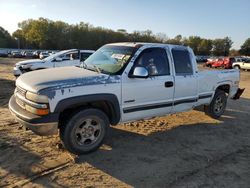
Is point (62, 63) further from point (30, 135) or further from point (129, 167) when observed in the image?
point (129, 167)

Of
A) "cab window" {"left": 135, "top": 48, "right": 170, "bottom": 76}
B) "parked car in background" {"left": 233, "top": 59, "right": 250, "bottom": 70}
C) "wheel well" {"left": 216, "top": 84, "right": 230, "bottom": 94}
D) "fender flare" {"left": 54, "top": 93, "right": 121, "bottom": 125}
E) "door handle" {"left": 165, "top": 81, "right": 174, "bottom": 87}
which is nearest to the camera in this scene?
"fender flare" {"left": 54, "top": 93, "right": 121, "bottom": 125}

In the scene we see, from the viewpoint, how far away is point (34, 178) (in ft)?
14.6

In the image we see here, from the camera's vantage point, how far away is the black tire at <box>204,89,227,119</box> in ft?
27.2

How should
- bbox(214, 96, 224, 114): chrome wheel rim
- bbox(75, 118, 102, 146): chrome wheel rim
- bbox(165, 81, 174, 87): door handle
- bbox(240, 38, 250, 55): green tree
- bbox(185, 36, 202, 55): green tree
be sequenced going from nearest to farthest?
bbox(75, 118, 102, 146): chrome wheel rim → bbox(165, 81, 174, 87): door handle → bbox(214, 96, 224, 114): chrome wheel rim → bbox(240, 38, 250, 55): green tree → bbox(185, 36, 202, 55): green tree

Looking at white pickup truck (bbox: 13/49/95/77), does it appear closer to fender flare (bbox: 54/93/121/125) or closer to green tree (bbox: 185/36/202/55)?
fender flare (bbox: 54/93/121/125)

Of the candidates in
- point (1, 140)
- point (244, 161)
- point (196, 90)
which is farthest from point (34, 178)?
point (196, 90)

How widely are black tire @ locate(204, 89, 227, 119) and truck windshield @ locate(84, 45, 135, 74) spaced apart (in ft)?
10.7

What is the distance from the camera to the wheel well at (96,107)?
5242 millimetres

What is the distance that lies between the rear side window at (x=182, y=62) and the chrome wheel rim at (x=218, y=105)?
175cm

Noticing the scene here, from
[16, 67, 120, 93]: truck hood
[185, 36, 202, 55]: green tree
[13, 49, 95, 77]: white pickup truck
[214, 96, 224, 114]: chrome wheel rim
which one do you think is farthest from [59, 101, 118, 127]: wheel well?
[185, 36, 202, 55]: green tree

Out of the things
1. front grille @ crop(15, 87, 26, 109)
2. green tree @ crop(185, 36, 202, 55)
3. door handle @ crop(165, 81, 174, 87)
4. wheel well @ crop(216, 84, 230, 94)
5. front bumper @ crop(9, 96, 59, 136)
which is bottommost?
front bumper @ crop(9, 96, 59, 136)

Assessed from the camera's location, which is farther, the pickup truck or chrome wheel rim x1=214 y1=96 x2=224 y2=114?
chrome wheel rim x1=214 y1=96 x2=224 y2=114

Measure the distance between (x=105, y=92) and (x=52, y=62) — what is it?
10.7 m

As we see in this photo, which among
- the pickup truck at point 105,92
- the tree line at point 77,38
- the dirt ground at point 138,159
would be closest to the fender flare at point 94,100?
the pickup truck at point 105,92
